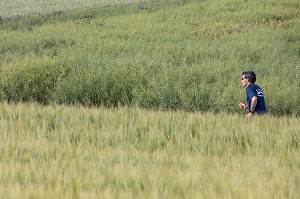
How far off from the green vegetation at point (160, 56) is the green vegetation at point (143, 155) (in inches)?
109

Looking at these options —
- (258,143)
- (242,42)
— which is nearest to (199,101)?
(258,143)

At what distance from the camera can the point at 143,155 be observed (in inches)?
219

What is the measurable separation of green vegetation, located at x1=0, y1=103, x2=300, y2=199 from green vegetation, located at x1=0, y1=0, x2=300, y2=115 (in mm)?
2780

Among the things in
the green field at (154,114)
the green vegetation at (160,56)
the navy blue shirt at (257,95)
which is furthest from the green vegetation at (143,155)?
the green vegetation at (160,56)

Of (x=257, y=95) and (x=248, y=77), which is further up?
(x=248, y=77)

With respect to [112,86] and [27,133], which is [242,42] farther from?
[27,133]

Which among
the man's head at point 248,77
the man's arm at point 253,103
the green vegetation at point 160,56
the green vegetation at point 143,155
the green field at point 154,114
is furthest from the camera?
the green vegetation at point 160,56

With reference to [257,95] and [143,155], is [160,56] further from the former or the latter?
[143,155]

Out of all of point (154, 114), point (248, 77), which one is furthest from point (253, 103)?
point (154, 114)

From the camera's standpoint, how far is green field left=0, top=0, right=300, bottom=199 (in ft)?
14.5

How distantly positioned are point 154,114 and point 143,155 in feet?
8.71

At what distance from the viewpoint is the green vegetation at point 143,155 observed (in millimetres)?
4191

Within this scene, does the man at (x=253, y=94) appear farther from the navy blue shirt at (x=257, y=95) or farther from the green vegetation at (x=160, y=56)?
the green vegetation at (x=160, y=56)

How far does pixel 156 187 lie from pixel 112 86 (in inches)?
339
